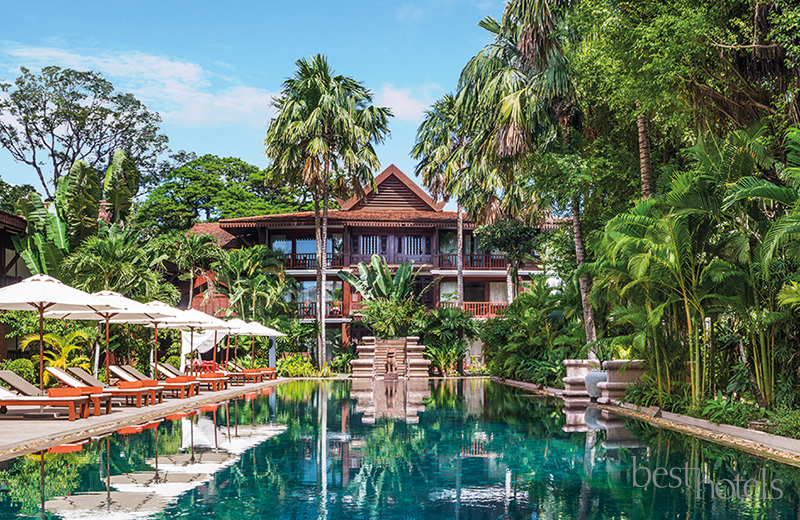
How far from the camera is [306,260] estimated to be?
4025 cm

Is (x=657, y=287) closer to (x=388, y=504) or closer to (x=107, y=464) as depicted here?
(x=388, y=504)

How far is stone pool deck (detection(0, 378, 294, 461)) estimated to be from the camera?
10.7 meters

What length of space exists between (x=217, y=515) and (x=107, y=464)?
350cm

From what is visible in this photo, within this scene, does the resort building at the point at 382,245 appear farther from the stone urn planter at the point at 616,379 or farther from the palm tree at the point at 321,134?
the stone urn planter at the point at 616,379

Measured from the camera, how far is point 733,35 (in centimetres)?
1371

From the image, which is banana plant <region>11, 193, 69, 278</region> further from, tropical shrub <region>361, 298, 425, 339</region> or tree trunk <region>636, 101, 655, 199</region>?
tree trunk <region>636, 101, 655, 199</region>

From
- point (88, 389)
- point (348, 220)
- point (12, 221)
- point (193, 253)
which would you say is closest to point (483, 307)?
point (348, 220)

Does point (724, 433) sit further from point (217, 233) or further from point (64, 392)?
point (217, 233)

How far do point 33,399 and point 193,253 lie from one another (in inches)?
828

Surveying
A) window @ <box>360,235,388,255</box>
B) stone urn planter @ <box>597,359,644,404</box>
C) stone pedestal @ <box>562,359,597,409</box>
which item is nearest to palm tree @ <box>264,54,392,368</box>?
window @ <box>360,235,388,255</box>

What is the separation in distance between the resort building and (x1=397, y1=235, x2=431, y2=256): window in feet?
0.19

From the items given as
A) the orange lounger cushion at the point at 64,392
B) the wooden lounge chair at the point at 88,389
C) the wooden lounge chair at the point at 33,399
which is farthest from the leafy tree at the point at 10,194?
the orange lounger cushion at the point at 64,392

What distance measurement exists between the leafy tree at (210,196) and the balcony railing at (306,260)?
31.7 ft

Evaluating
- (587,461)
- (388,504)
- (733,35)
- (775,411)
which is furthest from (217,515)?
(733,35)
